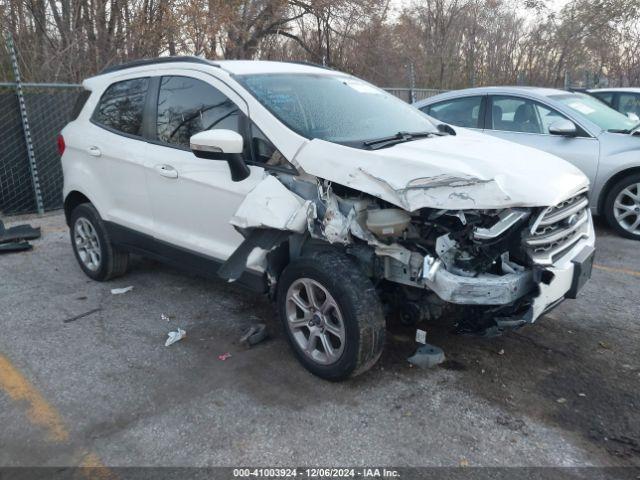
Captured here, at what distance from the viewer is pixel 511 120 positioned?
7.02 meters

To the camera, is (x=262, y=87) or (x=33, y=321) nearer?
(x=262, y=87)

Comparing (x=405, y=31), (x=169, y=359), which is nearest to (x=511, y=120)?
(x=169, y=359)

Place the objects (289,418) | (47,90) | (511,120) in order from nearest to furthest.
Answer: (289,418), (511,120), (47,90)

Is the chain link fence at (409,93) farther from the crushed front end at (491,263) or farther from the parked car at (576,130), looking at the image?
the crushed front end at (491,263)

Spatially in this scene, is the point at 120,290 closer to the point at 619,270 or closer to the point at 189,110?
the point at 189,110

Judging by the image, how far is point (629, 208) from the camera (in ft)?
20.6

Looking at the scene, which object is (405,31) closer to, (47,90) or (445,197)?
(47,90)

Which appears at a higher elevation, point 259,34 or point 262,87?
point 259,34

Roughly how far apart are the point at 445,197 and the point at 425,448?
1.28m

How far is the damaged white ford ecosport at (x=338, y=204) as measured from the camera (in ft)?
9.78

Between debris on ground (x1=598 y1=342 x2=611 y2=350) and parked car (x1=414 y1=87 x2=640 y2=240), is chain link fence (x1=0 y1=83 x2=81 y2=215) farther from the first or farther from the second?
debris on ground (x1=598 y1=342 x2=611 y2=350)

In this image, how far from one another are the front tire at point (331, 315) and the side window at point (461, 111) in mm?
4660

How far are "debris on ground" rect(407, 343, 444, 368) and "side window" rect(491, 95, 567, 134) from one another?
4.14m

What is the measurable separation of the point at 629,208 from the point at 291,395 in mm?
4839
